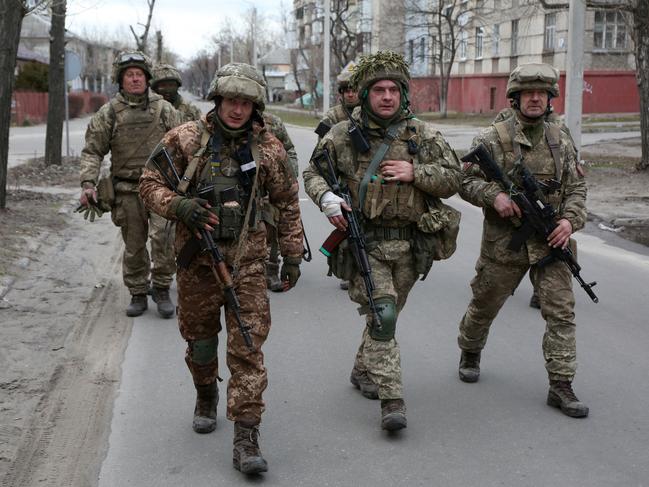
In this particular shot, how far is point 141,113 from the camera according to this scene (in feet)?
23.7

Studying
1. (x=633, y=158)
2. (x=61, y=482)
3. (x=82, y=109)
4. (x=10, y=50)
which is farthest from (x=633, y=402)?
(x=82, y=109)

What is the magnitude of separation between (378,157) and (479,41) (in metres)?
43.4

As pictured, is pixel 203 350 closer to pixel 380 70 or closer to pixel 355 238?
pixel 355 238

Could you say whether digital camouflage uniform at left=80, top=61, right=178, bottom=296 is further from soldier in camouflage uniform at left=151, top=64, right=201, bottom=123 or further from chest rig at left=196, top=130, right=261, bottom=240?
chest rig at left=196, top=130, right=261, bottom=240

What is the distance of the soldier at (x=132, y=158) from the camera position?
706 centimetres

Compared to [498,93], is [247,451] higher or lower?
lower

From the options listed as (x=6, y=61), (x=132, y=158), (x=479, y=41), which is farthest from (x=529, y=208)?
(x=479, y=41)

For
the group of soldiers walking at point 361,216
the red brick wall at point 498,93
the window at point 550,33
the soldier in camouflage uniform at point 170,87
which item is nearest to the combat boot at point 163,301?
the soldier in camouflage uniform at point 170,87

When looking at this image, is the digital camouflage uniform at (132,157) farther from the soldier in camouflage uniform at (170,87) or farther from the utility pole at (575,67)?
the utility pole at (575,67)

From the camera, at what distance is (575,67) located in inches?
555

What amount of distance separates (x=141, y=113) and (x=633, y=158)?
15.1 metres

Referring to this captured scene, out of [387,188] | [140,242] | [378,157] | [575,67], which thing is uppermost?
[575,67]

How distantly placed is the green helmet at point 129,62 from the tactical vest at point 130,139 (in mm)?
242

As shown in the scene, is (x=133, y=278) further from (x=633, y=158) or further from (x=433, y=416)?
(x=633, y=158)
